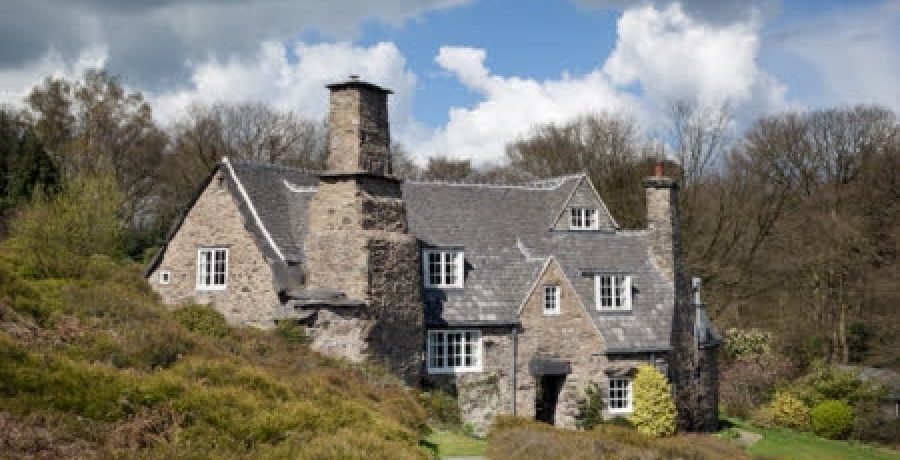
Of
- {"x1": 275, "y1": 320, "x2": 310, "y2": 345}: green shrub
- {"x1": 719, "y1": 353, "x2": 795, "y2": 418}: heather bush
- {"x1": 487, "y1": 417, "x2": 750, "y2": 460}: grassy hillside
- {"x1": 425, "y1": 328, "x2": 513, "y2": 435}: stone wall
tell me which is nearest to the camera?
{"x1": 487, "y1": 417, "x2": 750, "y2": 460}: grassy hillside

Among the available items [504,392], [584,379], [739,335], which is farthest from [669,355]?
[739,335]

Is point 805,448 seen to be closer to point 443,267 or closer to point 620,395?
point 620,395

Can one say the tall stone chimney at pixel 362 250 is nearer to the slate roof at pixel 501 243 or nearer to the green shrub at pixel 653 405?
the slate roof at pixel 501 243

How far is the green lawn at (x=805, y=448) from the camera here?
2903cm

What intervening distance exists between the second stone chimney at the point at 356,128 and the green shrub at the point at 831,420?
21.3m

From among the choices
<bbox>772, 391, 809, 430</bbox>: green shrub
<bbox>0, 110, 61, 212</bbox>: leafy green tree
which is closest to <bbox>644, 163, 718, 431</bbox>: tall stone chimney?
<bbox>772, 391, 809, 430</bbox>: green shrub

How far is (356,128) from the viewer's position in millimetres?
24828

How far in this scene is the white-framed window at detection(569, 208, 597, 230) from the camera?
3228 centimetres

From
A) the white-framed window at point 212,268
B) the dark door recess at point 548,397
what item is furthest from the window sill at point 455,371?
the white-framed window at point 212,268

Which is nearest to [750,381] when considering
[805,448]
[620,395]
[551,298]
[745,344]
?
[745,344]

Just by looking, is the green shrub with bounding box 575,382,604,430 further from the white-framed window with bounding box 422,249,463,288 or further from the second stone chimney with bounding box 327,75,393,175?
the second stone chimney with bounding box 327,75,393,175

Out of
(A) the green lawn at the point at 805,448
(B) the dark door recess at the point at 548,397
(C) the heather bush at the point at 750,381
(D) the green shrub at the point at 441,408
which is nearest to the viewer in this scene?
(D) the green shrub at the point at 441,408

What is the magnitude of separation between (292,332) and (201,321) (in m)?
3.69

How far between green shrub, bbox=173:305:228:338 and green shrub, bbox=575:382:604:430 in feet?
39.9
